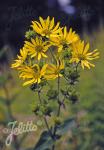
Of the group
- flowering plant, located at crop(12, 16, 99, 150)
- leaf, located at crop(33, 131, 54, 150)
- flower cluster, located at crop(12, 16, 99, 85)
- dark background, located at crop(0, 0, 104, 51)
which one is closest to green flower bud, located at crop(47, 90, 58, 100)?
flowering plant, located at crop(12, 16, 99, 150)

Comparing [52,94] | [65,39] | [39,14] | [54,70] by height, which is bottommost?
[52,94]

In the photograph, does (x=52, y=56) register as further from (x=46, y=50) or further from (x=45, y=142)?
(x=45, y=142)

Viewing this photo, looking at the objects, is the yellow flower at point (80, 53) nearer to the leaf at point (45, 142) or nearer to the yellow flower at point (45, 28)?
the yellow flower at point (45, 28)

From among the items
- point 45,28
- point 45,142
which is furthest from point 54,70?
point 45,142

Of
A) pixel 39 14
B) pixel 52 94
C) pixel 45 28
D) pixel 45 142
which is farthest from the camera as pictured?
pixel 39 14

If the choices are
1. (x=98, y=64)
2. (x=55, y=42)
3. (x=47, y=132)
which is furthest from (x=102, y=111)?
(x=98, y=64)

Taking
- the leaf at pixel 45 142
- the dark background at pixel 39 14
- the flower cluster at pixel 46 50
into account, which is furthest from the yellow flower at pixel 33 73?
the dark background at pixel 39 14

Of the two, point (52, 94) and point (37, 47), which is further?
point (52, 94)

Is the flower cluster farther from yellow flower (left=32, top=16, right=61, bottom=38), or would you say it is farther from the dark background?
the dark background
